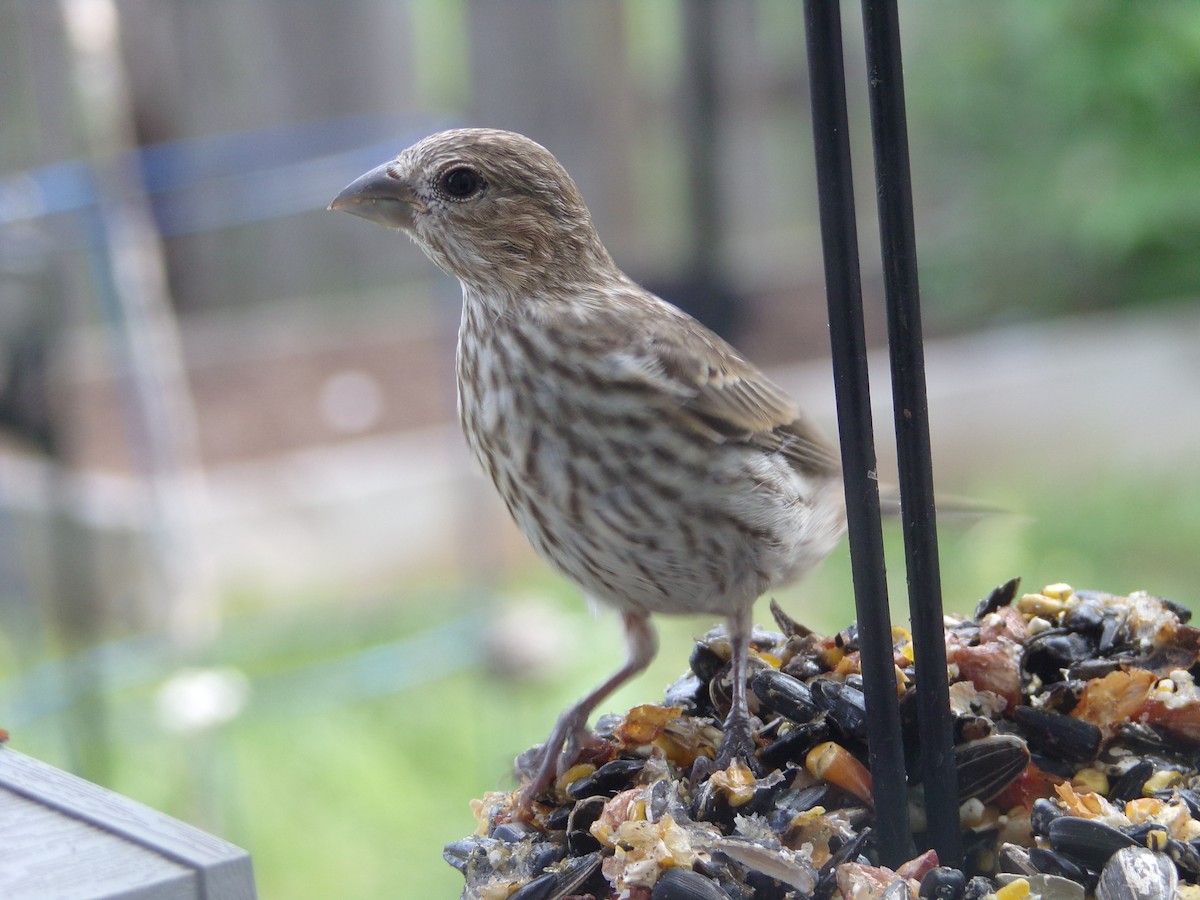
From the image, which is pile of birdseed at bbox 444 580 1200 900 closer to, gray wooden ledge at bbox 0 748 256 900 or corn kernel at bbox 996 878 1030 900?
corn kernel at bbox 996 878 1030 900

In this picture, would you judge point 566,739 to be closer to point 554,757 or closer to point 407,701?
point 554,757

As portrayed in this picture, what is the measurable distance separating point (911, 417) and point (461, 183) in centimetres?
117

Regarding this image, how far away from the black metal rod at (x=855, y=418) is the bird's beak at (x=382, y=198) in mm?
1109

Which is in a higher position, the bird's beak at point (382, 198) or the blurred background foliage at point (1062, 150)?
the blurred background foliage at point (1062, 150)

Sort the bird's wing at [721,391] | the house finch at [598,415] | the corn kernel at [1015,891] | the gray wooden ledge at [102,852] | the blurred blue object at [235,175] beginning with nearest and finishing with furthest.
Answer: the gray wooden ledge at [102,852] < the corn kernel at [1015,891] < the house finch at [598,415] < the bird's wing at [721,391] < the blurred blue object at [235,175]

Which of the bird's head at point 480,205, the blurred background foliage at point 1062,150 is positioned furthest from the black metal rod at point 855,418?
the blurred background foliage at point 1062,150

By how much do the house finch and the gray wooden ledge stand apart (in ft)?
1.85

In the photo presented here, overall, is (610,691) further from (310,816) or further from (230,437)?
(230,437)

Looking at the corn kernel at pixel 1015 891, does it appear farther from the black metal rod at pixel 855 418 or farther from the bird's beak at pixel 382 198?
the bird's beak at pixel 382 198

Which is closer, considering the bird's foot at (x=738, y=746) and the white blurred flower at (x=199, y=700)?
the bird's foot at (x=738, y=746)

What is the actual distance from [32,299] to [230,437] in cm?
324

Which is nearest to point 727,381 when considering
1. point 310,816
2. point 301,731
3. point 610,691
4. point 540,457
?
point 540,457

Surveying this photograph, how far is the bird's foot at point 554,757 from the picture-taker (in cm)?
185

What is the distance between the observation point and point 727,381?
96.3 inches
